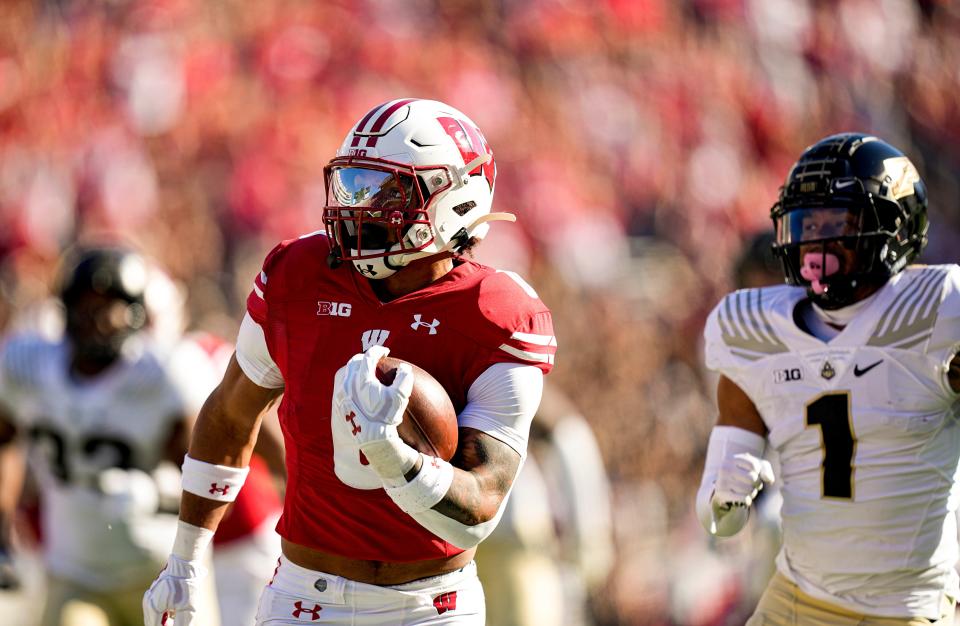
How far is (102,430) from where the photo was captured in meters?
4.92

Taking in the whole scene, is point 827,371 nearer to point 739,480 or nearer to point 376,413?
point 739,480

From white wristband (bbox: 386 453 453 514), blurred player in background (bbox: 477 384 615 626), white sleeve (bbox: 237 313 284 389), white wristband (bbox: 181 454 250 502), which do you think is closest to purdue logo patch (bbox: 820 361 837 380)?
white wristband (bbox: 386 453 453 514)

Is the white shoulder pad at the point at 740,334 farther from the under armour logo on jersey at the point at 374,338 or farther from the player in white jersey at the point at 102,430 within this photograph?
the player in white jersey at the point at 102,430

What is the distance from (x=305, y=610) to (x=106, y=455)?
214 centimetres

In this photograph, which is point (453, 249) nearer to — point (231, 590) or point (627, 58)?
point (231, 590)

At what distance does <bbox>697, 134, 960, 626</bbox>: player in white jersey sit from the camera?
3.35 m

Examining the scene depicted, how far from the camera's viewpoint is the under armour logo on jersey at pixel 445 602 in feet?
9.87

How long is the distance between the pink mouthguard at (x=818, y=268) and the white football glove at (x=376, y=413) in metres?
1.25

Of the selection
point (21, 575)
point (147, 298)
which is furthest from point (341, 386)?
point (21, 575)

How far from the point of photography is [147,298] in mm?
5078

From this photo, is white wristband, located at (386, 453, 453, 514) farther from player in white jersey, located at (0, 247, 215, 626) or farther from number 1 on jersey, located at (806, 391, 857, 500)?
player in white jersey, located at (0, 247, 215, 626)

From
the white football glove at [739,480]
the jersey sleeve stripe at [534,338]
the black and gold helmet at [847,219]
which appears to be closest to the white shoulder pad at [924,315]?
the black and gold helmet at [847,219]

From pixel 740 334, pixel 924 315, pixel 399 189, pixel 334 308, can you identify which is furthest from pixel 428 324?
pixel 924 315

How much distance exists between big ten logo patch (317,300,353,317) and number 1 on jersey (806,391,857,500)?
1.20m
